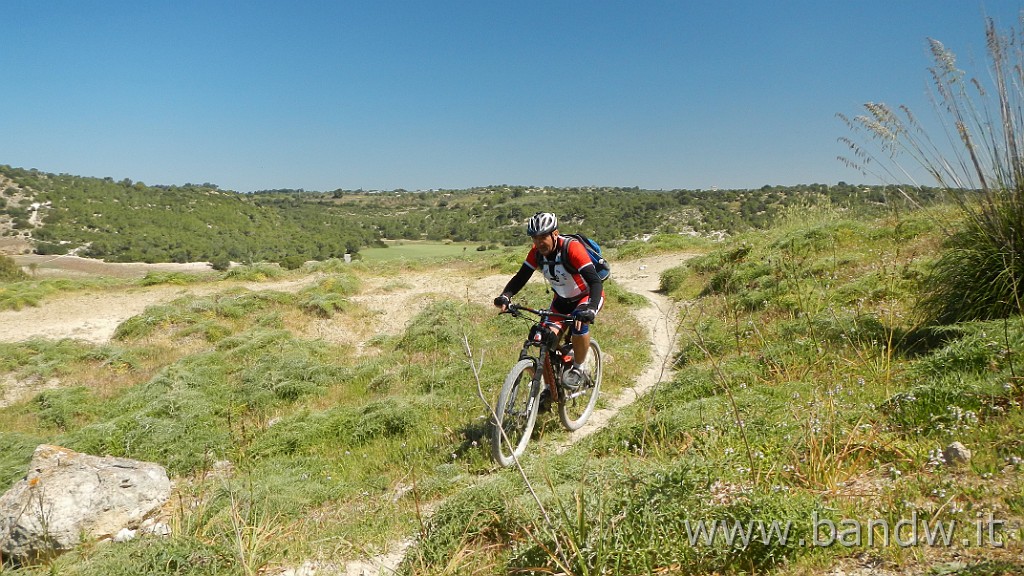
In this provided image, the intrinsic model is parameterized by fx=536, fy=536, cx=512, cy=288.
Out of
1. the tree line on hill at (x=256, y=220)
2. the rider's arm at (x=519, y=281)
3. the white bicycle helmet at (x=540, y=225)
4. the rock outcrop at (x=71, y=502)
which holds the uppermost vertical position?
the tree line on hill at (x=256, y=220)

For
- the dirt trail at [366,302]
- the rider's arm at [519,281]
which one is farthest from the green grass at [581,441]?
the dirt trail at [366,302]

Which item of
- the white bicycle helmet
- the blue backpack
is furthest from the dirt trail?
the white bicycle helmet

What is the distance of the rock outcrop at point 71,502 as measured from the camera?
15.2 feet

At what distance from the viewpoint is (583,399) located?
24.8ft

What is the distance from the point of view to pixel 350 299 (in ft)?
58.5

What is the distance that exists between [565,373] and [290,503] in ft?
10.3

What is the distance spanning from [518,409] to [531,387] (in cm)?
27

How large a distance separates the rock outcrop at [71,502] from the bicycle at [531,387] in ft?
12.1

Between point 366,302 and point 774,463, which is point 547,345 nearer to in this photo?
point 774,463

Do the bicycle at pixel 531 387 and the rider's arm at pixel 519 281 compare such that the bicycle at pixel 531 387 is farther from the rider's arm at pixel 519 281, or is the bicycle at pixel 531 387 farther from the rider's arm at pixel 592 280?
the rider's arm at pixel 592 280

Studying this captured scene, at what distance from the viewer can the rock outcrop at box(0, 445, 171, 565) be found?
464cm

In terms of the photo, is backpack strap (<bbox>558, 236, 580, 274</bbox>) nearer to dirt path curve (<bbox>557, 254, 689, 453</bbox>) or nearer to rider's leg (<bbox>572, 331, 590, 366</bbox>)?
rider's leg (<bbox>572, 331, 590, 366</bbox>)

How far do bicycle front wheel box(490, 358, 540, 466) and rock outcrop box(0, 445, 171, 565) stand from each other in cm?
364

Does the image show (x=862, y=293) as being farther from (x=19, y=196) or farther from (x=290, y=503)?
(x=19, y=196)
